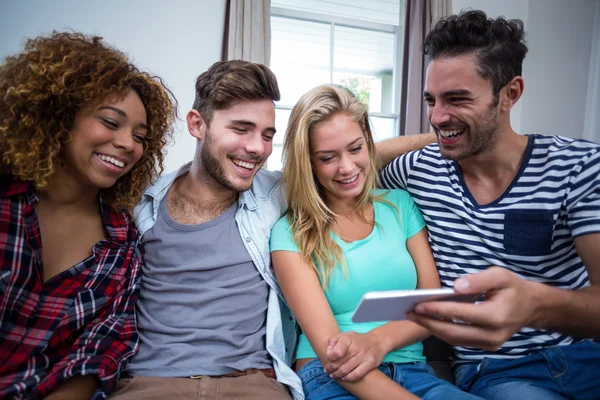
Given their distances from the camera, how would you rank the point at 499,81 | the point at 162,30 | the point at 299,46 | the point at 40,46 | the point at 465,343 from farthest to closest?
the point at 299,46
the point at 162,30
the point at 499,81
the point at 40,46
the point at 465,343

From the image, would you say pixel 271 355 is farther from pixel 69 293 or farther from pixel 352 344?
pixel 69 293

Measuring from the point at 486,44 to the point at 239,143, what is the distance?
848mm

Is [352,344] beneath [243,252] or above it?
beneath

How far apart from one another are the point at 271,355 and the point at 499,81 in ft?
3.64

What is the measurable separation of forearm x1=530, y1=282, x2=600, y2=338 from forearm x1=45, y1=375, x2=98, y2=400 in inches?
42.6

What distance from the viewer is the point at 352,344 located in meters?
1.10

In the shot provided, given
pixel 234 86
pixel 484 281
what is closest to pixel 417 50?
pixel 234 86

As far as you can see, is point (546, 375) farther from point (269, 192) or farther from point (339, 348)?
point (269, 192)

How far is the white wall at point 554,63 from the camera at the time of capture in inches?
170

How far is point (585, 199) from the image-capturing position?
3.73 feet

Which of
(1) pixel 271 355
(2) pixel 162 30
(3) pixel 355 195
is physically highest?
(2) pixel 162 30

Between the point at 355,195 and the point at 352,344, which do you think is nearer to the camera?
the point at 352,344

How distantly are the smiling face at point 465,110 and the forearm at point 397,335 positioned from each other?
0.54m

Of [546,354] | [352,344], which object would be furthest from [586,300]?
[352,344]
